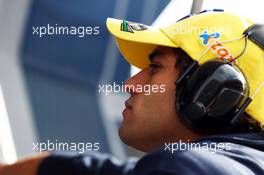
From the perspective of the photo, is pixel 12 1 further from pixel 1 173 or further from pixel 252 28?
pixel 252 28

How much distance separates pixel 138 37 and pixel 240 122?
278 millimetres


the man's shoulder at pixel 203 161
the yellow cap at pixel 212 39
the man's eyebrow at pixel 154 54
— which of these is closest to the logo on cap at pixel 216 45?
the yellow cap at pixel 212 39

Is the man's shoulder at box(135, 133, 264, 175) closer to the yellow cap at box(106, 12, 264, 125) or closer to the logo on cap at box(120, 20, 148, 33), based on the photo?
the yellow cap at box(106, 12, 264, 125)

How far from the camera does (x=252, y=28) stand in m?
0.97

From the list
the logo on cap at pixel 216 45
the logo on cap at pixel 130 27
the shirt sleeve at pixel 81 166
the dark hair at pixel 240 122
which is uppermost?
the logo on cap at pixel 216 45

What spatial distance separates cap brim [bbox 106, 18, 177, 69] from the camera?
1011 mm

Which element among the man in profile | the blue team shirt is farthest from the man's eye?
the blue team shirt

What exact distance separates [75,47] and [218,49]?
75 centimetres

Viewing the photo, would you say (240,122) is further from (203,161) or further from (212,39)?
(203,161)

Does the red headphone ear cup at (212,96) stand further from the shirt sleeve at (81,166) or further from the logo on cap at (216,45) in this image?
the shirt sleeve at (81,166)

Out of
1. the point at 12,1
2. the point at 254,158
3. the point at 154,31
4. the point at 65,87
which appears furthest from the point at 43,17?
the point at 254,158

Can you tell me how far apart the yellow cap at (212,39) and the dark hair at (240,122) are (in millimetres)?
13

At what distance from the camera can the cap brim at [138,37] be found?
1.01 m

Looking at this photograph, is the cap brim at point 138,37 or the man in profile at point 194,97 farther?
the cap brim at point 138,37
